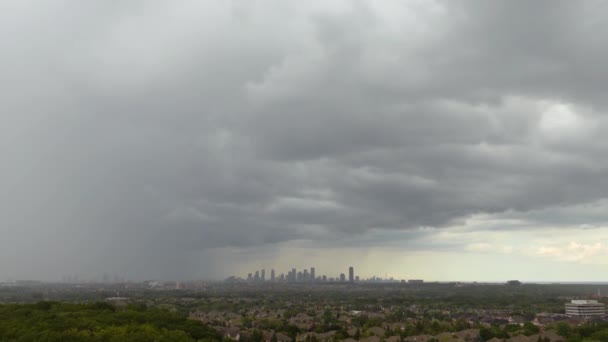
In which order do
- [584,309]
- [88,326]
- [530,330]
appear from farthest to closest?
1. [584,309]
2. [530,330]
3. [88,326]

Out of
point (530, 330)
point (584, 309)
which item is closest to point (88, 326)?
point (530, 330)

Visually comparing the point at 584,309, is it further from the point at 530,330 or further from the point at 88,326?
the point at 88,326

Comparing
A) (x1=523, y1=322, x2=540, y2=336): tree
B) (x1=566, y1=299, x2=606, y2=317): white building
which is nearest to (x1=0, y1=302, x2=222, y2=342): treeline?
(x1=523, y1=322, x2=540, y2=336): tree

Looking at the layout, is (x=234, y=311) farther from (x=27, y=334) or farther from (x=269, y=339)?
(x=27, y=334)

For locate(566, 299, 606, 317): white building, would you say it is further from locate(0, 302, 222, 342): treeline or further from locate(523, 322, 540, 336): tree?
locate(0, 302, 222, 342): treeline

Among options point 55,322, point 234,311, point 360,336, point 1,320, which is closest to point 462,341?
point 360,336

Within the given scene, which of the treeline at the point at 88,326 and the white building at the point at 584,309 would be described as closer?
the treeline at the point at 88,326

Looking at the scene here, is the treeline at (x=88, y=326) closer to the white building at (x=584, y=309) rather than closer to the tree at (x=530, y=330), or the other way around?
the tree at (x=530, y=330)

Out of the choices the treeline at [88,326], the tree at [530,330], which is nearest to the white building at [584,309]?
the tree at [530,330]

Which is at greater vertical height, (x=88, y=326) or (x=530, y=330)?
(x=88, y=326)
